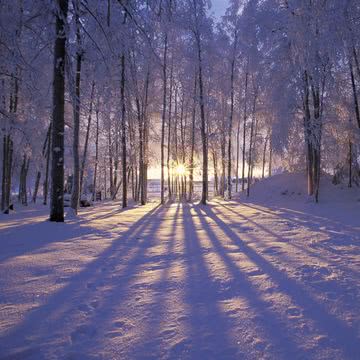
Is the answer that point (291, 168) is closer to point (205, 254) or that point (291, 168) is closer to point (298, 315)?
point (205, 254)

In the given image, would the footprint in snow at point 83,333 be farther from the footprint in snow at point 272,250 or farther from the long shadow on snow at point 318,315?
the footprint in snow at point 272,250

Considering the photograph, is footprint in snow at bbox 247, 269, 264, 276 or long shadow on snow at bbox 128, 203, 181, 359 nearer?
long shadow on snow at bbox 128, 203, 181, 359

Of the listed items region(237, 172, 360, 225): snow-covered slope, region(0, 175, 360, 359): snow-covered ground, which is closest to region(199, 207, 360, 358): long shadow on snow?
region(0, 175, 360, 359): snow-covered ground

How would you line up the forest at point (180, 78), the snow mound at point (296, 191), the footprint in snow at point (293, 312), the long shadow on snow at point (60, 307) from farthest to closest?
the snow mound at point (296, 191)
the forest at point (180, 78)
the footprint in snow at point (293, 312)
the long shadow on snow at point (60, 307)

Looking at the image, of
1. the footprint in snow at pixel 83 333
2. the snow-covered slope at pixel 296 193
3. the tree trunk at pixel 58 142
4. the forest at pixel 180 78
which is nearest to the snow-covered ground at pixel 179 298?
the footprint in snow at pixel 83 333

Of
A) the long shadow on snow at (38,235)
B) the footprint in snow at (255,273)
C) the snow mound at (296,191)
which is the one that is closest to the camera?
the footprint in snow at (255,273)

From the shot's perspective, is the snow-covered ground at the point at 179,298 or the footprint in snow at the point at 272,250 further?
the footprint in snow at the point at 272,250

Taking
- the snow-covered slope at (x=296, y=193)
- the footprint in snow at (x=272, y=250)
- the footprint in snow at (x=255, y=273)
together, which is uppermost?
the snow-covered slope at (x=296, y=193)

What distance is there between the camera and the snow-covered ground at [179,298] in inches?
101

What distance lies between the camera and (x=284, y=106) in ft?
58.1

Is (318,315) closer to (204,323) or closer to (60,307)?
(204,323)

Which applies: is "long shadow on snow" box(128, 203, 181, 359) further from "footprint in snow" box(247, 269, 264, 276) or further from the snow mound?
the snow mound

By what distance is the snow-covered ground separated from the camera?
2.57 m

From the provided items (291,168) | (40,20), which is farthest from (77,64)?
(291,168)
